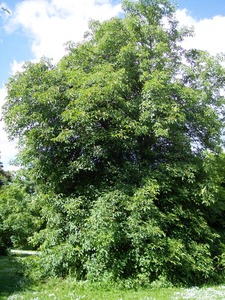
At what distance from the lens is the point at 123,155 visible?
941 centimetres

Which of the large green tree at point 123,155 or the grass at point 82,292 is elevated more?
the large green tree at point 123,155

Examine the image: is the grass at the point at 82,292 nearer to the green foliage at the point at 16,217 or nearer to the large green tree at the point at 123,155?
the large green tree at the point at 123,155

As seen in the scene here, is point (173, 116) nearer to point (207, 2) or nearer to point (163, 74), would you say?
point (163, 74)

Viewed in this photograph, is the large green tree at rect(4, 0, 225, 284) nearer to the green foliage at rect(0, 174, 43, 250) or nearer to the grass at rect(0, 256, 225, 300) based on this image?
the grass at rect(0, 256, 225, 300)

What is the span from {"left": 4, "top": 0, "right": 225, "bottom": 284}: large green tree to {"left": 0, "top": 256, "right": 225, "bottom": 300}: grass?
371mm

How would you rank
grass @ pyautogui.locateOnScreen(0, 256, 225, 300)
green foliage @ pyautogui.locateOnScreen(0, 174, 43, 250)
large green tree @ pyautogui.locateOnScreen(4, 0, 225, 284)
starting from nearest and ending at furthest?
grass @ pyautogui.locateOnScreen(0, 256, 225, 300)
large green tree @ pyautogui.locateOnScreen(4, 0, 225, 284)
green foliage @ pyautogui.locateOnScreen(0, 174, 43, 250)

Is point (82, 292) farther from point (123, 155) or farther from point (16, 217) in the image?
point (16, 217)

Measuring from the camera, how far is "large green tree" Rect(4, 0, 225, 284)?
768 centimetres

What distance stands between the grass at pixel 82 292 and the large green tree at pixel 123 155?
371 millimetres

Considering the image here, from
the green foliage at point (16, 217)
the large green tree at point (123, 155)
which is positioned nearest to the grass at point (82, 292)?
the large green tree at point (123, 155)

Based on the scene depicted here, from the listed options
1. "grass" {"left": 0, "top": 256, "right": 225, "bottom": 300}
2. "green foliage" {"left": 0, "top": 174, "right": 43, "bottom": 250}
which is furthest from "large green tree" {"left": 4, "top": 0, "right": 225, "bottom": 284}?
"green foliage" {"left": 0, "top": 174, "right": 43, "bottom": 250}

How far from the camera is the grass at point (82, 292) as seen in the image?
6.38m

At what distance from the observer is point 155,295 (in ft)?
21.6

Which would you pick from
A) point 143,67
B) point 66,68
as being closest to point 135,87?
point 143,67
